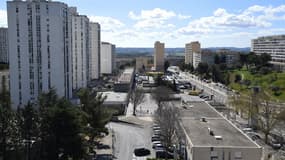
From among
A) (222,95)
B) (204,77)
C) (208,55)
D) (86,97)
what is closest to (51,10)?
(86,97)

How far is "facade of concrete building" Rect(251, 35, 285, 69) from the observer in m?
65.3

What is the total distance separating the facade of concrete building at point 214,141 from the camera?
15773mm

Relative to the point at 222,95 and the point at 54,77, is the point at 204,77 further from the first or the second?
the point at 54,77

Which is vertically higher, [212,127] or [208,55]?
[208,55]

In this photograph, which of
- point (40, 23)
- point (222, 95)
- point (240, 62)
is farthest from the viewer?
point (240, 62)

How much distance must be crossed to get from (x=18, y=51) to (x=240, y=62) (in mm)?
45709

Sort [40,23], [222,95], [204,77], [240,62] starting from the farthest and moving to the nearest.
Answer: [240,62] → [204,77] → [222,95] → [40,23]

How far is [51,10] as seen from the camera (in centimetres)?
2788

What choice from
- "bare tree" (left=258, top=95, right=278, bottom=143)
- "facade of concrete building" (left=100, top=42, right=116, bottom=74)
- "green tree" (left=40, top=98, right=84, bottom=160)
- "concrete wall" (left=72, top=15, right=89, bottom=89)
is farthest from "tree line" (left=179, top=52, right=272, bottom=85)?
"green tree" (left=40, top=98, right=84, bottom=160)

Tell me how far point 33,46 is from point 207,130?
1605 cm

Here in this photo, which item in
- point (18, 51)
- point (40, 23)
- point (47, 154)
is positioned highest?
point (40, 23)

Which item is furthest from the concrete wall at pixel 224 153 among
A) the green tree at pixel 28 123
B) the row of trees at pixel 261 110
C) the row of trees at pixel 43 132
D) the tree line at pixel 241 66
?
the tree line at pixel 241 66

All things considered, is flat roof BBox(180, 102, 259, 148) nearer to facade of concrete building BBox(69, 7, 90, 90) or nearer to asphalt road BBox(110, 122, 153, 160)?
asphalt road BBox(110, 122, 153, 160)

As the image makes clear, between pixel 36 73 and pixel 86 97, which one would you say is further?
pixel 36 73
